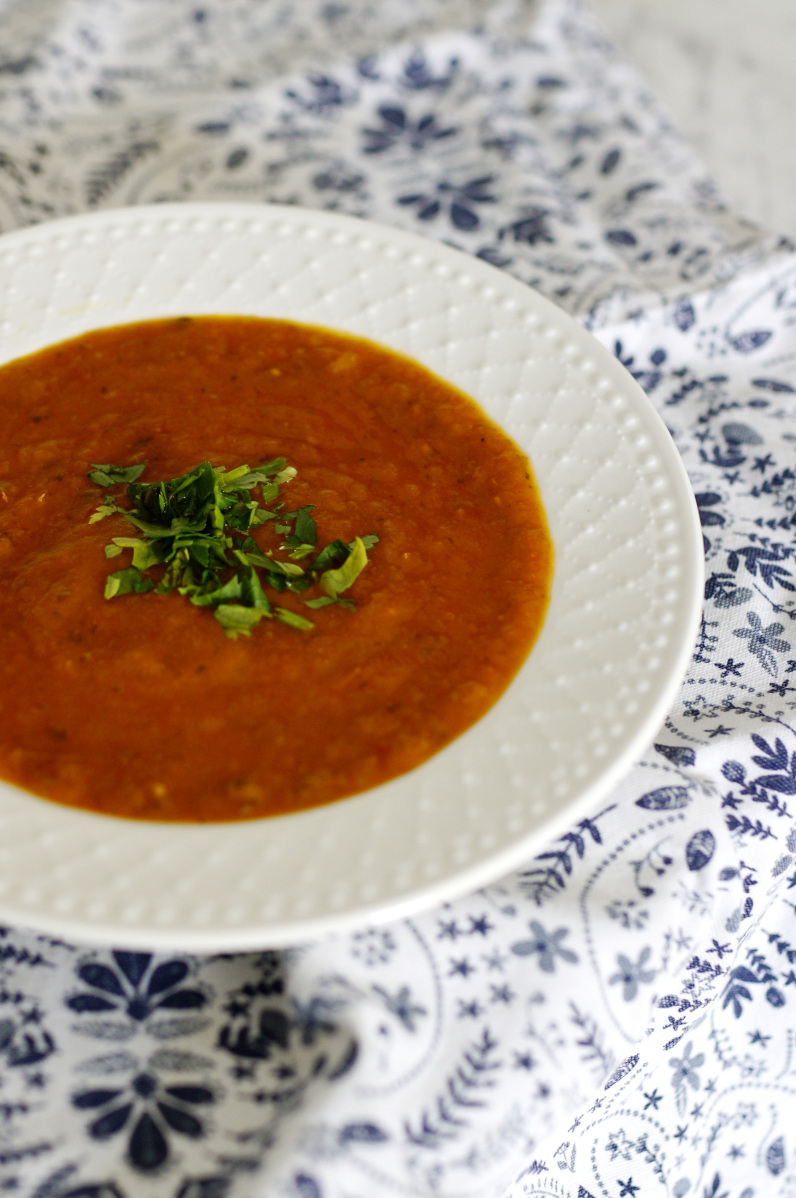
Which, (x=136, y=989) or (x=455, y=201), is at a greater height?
(x=455, y=201)

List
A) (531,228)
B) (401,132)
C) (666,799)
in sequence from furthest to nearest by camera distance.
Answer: (401,132)
(531,228)
(666,799)

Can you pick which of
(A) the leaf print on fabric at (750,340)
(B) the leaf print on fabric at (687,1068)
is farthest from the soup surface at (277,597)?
(A) the leaf print on fabric at (750,340)

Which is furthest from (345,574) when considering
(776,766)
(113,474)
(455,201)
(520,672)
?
(455,201)

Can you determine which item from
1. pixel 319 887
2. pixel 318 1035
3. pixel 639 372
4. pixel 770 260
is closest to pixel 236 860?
pixel 319 887

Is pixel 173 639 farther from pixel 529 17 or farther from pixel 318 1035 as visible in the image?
pixel 529 17

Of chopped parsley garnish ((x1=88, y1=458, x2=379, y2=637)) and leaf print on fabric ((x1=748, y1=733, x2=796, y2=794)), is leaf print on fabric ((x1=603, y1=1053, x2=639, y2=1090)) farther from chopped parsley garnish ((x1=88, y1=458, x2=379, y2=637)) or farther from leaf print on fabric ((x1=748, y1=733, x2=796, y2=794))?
chopped parsley garnish ((x1=88, y1=458, x2=379, y2=637))

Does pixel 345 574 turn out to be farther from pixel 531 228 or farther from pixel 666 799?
pixel 531 228

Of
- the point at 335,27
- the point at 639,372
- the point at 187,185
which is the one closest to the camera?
the point at 639,372
